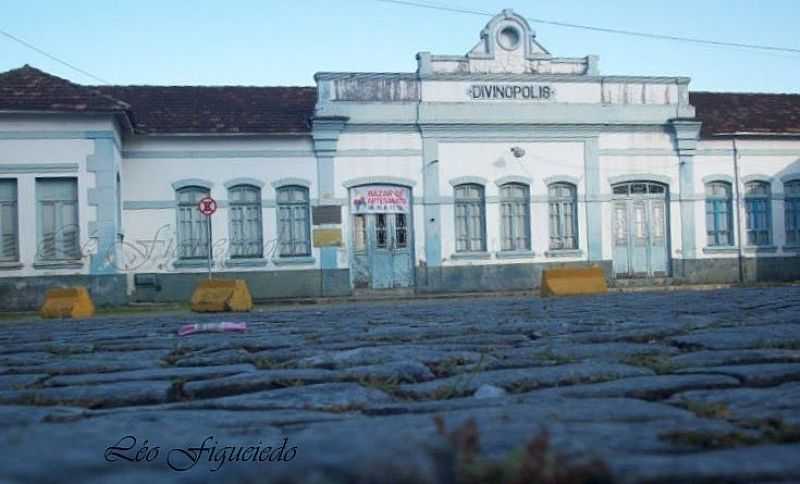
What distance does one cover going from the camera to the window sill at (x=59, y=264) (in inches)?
736

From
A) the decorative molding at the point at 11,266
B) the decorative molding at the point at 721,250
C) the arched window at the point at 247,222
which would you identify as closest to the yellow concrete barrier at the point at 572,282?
Result: the arched window at the point at 247,222

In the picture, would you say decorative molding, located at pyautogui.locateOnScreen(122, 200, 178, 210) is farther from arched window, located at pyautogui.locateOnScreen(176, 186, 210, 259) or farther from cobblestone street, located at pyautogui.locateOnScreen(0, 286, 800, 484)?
cobblestone street, located at pyautogui.locateOnScreen(0, 286, 800, 484)

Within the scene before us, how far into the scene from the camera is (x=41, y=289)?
1869cm

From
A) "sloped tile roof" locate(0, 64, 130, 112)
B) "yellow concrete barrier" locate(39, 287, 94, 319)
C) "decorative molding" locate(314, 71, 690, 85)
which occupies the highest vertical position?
"decorative molding" locate(314, 71, 690, 85)

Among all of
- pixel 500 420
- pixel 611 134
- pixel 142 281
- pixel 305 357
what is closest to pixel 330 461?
pixel 500 420

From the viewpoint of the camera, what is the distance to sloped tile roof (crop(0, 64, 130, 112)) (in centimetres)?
1838

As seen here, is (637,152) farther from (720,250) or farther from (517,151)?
(720,250)

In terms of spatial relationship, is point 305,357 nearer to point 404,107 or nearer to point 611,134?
point 404,107

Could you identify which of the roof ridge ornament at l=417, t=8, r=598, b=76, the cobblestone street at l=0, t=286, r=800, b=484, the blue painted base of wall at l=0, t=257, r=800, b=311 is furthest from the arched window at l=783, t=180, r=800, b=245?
the cobblestone street at l=0, t=286, r=800, b=484

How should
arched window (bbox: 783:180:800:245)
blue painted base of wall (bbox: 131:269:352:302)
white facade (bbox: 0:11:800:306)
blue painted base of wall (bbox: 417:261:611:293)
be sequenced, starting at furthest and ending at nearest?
arched window (bbox: 783:180:800:245) < blue painted base of wall (bbox: 417:261:611:293) < white facade (bbox: 0:11:800:306) < blue painted base of wall (bbox: 131:269:352:302)

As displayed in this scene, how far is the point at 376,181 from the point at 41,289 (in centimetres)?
850

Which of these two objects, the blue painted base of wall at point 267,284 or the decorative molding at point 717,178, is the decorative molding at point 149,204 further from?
the decorative molding at point 717,178
